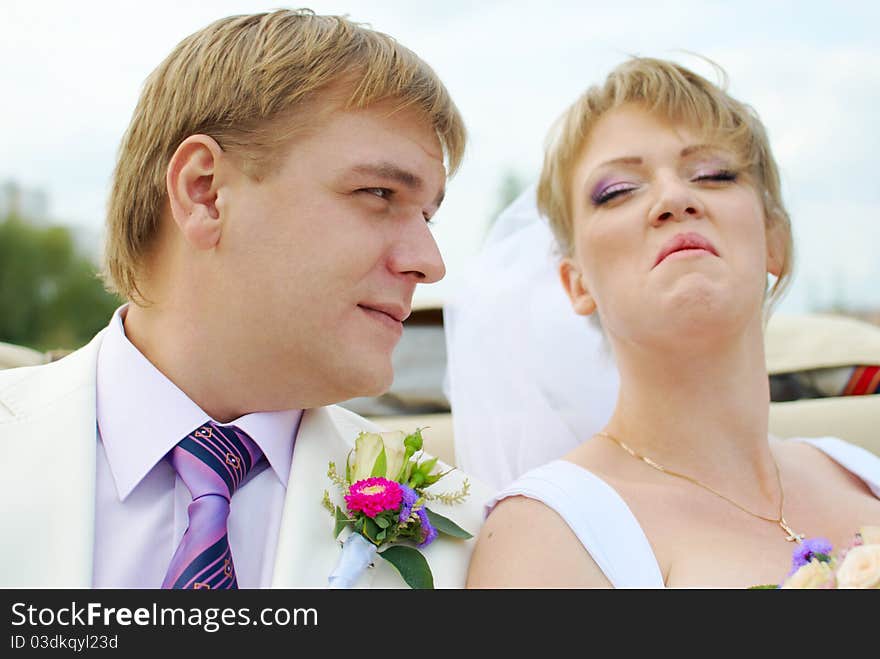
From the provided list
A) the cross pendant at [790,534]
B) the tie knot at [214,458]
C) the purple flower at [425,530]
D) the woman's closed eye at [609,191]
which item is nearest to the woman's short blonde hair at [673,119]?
the woman's closed eye at [609,191]

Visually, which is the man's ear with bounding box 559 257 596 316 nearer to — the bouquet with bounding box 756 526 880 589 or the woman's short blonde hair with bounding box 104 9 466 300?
the woman's short blonde hair with bounding box 104 9 466 300

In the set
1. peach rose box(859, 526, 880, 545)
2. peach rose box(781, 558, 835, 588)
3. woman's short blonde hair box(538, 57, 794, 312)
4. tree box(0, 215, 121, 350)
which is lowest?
peach rose box(781, 558, 835, 588)

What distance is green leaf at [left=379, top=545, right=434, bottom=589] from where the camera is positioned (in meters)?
1.68

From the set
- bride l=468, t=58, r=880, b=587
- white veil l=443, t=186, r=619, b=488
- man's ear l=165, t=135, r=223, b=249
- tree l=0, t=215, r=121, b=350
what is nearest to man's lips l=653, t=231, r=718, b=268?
bride l=468, t=58, r=880, b=587

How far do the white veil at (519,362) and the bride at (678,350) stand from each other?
541mm

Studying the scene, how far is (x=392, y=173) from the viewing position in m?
1.88

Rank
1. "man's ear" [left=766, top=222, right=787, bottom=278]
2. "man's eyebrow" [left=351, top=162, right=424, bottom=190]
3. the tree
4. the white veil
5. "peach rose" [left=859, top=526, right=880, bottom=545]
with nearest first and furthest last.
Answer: "peach rose" [left=859, top=526, right=880, bottom=545] → "man's eyebrow" [left=351, top=162, right=424, bottom=190] → "man's ear" [left=766, top=222, right=787, bottom=278] → the white veil → the tree

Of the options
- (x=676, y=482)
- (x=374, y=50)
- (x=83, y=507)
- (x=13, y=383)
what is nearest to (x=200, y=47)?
(x=374, y=50)

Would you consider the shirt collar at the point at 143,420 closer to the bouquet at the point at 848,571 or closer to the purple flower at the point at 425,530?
the purple flower at the point at 425,530

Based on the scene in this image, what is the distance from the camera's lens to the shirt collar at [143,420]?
173 cm

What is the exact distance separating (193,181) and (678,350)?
131 centimetres

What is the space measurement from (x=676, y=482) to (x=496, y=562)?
0.69 meters

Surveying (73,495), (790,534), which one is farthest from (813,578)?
(73,495)
